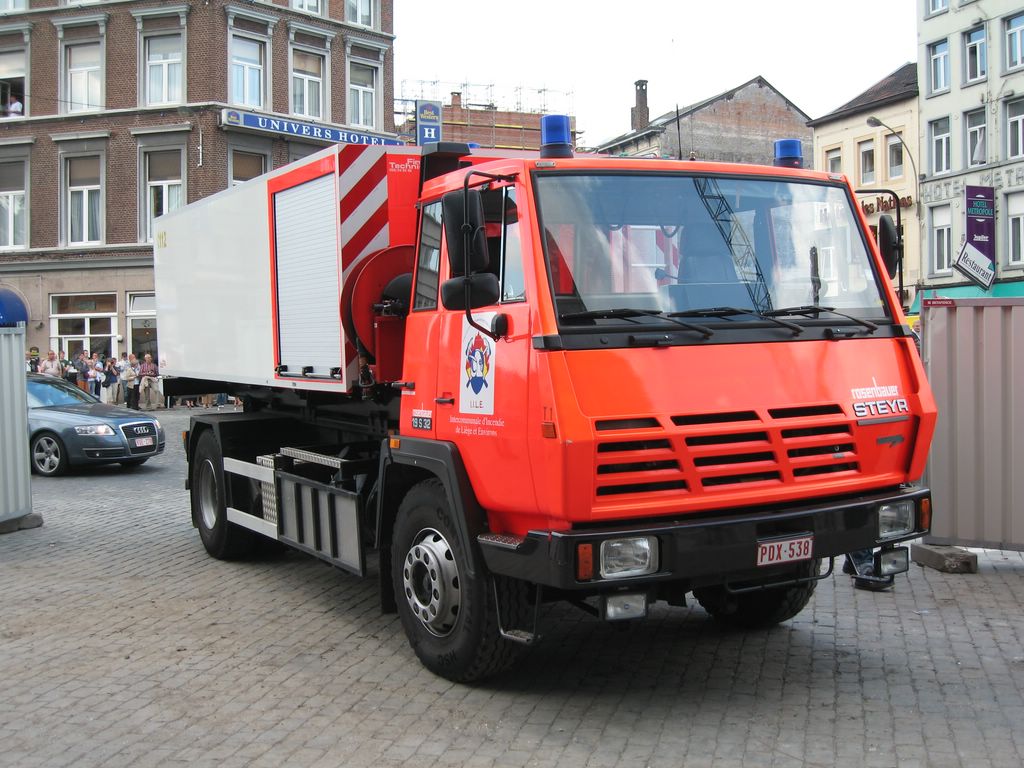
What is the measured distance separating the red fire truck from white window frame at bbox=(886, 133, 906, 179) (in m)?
41.7

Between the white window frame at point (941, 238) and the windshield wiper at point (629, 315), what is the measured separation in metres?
39.4

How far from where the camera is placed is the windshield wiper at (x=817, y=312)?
17.4 feet

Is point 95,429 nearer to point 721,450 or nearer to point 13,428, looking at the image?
point 13,428

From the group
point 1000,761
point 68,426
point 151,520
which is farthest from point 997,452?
point 68,426

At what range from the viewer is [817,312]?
17.7ft

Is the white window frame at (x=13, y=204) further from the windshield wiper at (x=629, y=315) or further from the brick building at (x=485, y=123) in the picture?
the windshield wiper at (x=629, y=315)

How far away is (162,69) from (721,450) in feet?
116

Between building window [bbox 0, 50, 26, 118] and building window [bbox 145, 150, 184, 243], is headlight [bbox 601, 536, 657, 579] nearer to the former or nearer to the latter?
building window [bbox 145, 150, 184, 243]

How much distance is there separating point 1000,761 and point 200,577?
6.02 metres

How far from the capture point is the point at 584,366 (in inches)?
187

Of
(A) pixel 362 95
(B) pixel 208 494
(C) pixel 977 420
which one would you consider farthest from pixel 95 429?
(A) pixel 362 95

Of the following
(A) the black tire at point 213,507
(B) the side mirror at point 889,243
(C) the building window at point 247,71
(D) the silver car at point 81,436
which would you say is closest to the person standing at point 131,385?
(C) the building window at point 247,71

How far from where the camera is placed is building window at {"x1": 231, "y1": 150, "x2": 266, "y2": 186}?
36.1 m

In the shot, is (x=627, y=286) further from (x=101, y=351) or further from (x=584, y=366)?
(x=101, y=351)
